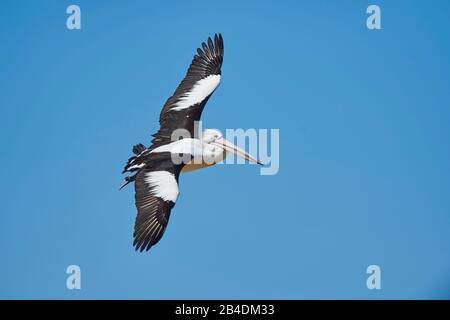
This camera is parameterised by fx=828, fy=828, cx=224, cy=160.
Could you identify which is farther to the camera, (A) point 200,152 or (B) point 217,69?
(B) point 217,69

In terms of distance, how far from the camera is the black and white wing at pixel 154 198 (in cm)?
1281

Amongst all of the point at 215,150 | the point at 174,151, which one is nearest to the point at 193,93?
the point at 215,150

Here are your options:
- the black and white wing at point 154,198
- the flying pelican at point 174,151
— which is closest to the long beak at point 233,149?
the flying pelican at point 174,151

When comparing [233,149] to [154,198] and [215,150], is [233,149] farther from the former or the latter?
[154,198]

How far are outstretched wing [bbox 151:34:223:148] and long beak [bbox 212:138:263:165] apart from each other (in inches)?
26.4

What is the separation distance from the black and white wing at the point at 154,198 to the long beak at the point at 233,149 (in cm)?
186

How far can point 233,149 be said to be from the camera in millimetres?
16141

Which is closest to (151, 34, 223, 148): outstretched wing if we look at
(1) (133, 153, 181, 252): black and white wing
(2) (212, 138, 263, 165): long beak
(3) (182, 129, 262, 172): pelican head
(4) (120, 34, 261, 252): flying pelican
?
(4) (120, 34, 261, 252): flying pelican
